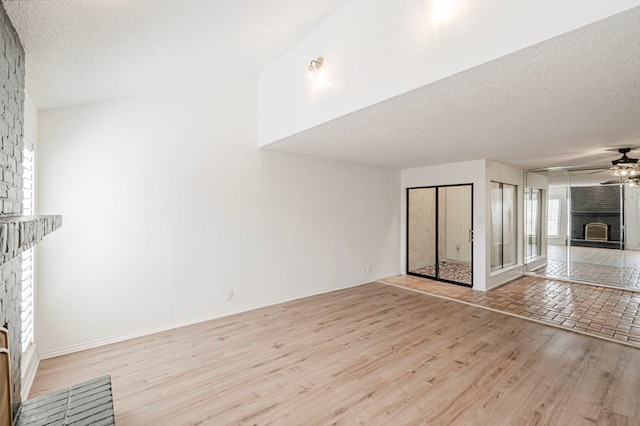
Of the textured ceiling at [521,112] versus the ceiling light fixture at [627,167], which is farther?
the ceiling light fixture at [627,167]

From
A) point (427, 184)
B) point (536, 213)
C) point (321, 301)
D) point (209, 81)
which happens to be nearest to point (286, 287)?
point (321, 301)

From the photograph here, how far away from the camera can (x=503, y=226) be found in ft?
20.4

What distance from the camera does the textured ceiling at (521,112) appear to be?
1.81 metres

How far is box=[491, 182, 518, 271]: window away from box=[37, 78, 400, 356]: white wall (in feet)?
10.9

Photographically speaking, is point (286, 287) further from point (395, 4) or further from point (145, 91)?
point (395, 4)

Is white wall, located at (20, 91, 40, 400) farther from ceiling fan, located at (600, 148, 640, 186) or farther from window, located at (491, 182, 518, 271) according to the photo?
ceiling fan, located at (600, 148, 640, 186)

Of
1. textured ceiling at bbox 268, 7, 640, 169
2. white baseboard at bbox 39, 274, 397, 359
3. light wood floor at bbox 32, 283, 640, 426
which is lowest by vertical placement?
light wood floor at bbox 32, 283, 640, 426

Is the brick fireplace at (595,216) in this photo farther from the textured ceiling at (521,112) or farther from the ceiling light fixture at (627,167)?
the textured ceiling at (521,112)

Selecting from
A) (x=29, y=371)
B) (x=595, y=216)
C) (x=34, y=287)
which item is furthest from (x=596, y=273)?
(x=34, y=287)

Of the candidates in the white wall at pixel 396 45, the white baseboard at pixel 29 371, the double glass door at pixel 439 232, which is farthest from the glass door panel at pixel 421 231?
the white baseboard at pixel 29 371

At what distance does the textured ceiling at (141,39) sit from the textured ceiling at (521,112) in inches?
44.3

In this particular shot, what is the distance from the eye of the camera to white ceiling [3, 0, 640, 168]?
1775 mm

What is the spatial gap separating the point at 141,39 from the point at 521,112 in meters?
3.46

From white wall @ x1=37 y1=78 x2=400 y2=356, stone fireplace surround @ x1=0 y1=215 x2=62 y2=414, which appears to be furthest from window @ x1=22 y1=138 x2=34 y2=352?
stone fireplace surround @ x1=0 y1=215 x2=62 y2=414
